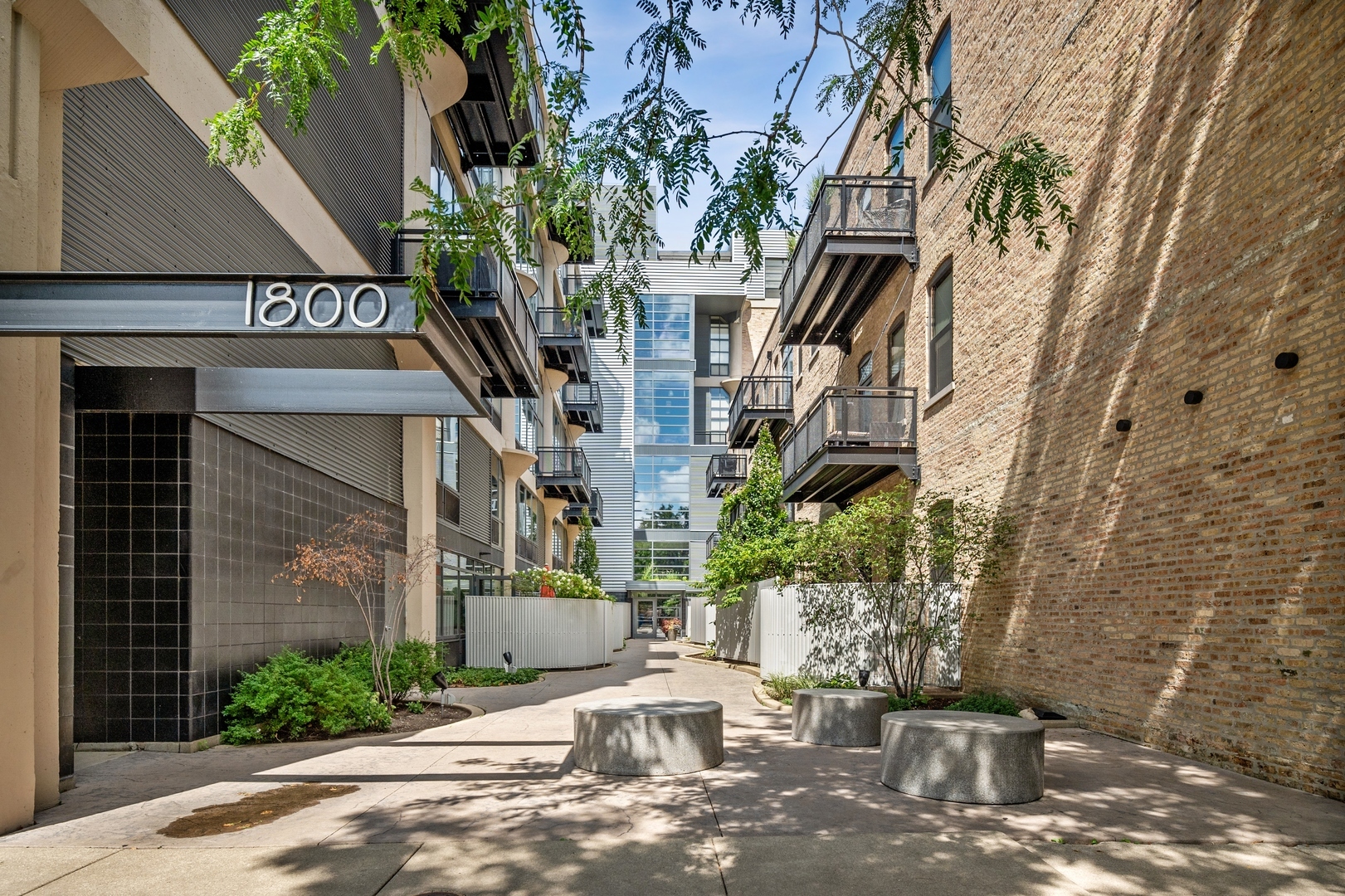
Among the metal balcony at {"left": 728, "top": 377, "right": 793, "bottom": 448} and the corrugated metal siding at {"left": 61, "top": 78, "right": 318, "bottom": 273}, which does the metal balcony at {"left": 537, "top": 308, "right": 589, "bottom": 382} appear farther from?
the corrugated metal siding at {"left": 61, "top": 78, "right": 318, "bottom": 273}

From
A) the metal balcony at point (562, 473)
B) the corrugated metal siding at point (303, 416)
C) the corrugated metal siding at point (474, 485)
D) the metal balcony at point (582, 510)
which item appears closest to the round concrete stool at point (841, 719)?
the corrugated metal siding at point (303, 416)

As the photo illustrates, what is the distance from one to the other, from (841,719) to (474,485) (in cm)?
1531

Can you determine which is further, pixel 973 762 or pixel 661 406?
pixel 661 406

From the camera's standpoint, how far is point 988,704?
11.7 metres

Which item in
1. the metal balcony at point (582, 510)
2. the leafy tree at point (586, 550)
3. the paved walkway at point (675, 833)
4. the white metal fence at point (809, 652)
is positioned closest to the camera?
the paved walkway at point (675, 833)

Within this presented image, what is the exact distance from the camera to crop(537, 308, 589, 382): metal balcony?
30375 millimetres

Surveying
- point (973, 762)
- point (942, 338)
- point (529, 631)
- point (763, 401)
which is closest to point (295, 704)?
point (973, 762)

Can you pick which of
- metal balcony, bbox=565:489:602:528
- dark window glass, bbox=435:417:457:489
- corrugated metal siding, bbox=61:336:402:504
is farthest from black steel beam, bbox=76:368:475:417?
metal balcony, bbox=565:489:602:528

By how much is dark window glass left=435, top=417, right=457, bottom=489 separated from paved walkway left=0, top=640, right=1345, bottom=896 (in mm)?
11098

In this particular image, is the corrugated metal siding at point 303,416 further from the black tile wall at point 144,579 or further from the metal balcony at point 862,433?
the metal balcony at point 862,433

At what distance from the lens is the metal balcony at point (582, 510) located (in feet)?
141

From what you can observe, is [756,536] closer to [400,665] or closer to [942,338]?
[942,338]

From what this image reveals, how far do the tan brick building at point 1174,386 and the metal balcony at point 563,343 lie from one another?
1687 cm

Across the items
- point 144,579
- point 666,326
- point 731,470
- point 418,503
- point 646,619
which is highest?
point 666,326
